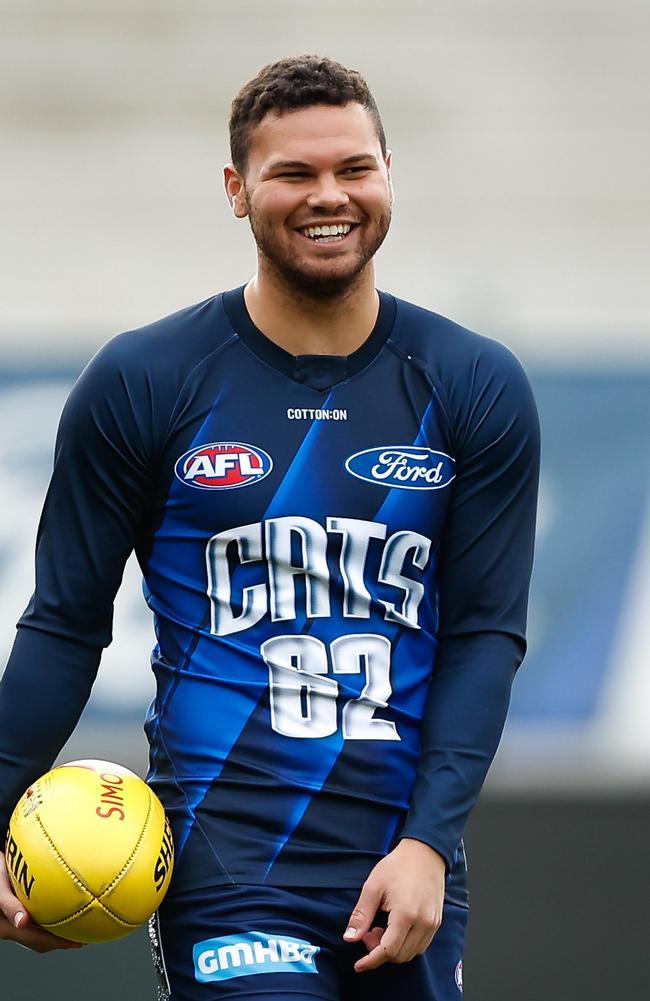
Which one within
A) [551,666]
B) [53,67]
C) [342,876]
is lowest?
[551,666]

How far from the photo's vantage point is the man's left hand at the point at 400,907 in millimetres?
2146

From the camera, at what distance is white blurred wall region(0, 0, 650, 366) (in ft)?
29.9

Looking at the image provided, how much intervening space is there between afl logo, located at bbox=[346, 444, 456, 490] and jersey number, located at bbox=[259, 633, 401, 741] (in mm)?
238

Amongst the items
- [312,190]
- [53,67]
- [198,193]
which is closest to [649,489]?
[198,193]

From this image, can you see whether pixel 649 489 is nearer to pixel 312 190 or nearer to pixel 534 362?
pixel 534 362

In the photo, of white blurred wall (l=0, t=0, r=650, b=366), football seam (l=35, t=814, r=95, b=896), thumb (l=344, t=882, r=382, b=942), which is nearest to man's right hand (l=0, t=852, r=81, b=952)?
football seam (l=35, t=814, r=95, b=896)

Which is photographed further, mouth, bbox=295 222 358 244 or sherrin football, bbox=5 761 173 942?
mouth, bbox=295 222 358 244

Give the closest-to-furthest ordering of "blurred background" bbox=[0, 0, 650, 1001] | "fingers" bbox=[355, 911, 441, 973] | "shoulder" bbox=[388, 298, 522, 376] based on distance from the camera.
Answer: "fingers" bbox=[355, 911, 441, 973]
"shoulder" bbox=[388, 298, 522, 376]
"blurred background" bbox=[0, 0, 650, 1001]

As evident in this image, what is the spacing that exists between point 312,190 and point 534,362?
233 inches

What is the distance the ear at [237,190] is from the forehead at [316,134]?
0.26 ft

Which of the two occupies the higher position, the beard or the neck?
the beard

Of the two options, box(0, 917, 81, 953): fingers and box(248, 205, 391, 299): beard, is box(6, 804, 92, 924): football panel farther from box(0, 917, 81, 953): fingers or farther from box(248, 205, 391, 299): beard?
box(248, 205, 391, 299): beard

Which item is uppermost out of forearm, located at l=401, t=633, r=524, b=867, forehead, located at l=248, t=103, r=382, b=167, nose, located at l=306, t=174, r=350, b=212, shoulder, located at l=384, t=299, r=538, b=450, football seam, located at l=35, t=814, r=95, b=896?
forehead, located at l=248, t=103, r=382, b=167

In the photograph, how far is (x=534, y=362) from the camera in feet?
26.7
